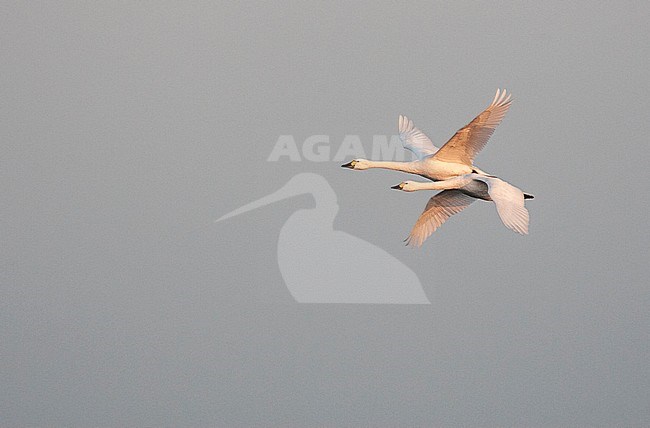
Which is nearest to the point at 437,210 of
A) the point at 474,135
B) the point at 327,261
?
the point at 474,135

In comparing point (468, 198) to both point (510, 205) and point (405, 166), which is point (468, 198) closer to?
point (405, 166)

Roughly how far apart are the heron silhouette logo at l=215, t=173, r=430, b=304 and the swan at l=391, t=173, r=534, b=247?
6.18 feet

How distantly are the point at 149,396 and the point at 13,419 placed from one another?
0.92 meters

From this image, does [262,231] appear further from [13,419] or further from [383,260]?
[13,419]

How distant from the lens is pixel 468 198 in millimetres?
6793

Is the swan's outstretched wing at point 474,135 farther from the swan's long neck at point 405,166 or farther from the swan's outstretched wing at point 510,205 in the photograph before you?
the swan's outstretched wing at point 510,205

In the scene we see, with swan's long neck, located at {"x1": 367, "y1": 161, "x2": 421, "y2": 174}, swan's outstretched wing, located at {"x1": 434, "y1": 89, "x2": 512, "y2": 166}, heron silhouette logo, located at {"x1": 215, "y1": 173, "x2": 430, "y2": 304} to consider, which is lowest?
heron silhouette logo, located at {"x1": 215, "y1": 173, "x2": 430, "y2": 304}

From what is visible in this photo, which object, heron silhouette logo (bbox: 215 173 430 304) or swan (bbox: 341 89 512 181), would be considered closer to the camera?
swan (bbox: 341 89 512 181)

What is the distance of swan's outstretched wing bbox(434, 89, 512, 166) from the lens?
605 cm

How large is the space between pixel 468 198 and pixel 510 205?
1.14m

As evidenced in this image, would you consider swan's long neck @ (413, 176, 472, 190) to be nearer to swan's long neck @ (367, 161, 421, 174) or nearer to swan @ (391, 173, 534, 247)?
swan @ (391, 173, 534, 247)

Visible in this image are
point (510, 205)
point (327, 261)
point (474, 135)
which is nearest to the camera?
point (510, 205)

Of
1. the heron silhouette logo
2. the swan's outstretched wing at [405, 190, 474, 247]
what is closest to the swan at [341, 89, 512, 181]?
the swan's outstretched wing at [405, 190, 474, 247]

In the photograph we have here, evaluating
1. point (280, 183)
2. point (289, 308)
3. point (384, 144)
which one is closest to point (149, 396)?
point (289, 308)
